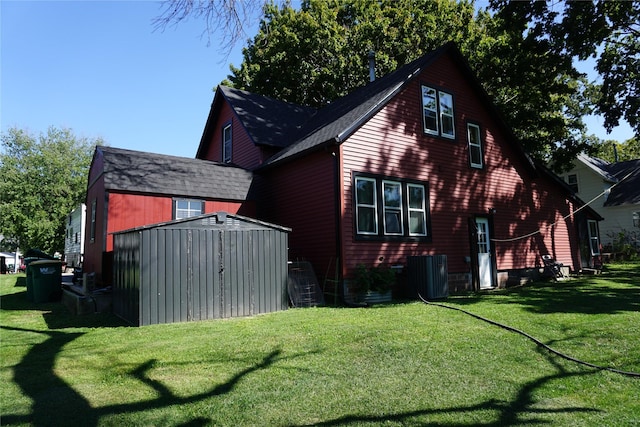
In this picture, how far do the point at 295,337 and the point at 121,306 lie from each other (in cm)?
439

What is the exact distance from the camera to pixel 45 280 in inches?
443

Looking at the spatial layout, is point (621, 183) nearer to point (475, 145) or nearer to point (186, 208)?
point (475, 145)

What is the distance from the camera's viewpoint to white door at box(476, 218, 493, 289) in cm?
1465

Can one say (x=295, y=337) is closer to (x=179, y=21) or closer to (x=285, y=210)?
(x=179, y=21)

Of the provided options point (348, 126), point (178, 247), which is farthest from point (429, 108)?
point (178, 247)

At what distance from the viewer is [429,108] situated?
1416 centimetres

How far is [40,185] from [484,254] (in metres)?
39.4

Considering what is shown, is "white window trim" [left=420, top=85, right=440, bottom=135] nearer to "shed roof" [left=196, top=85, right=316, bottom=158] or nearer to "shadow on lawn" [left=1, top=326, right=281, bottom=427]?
"shed roof" [left=196, top=85, right=316, bottom=158]

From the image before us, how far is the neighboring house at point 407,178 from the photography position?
11695 mm

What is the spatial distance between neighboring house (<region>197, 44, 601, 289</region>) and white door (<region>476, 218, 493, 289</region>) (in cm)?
4

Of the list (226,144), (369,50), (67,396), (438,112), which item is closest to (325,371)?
(67,396)

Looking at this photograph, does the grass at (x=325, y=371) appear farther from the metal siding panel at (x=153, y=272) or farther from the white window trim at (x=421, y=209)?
the white window trim at (x=421, y=209)

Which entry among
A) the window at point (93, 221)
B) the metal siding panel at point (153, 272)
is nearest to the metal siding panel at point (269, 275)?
the metal siding panel at point (153, 272)

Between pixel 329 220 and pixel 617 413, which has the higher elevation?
pixel 329 220
